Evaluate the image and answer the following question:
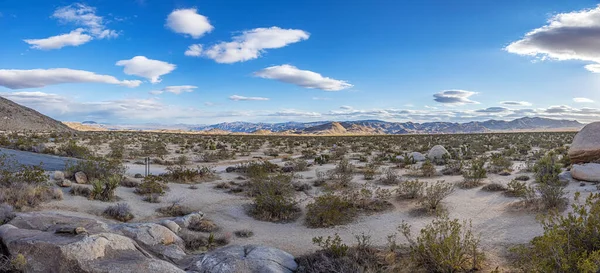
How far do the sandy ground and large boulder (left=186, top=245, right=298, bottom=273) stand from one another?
1.03 metres

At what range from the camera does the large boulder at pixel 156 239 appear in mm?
6699

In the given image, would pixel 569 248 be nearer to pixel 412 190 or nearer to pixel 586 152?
pixel 412 190

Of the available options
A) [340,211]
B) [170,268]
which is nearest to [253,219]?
[340,211]

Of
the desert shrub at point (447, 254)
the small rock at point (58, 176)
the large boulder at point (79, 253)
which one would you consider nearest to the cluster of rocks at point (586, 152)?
the desert shrub at point (447, 254)

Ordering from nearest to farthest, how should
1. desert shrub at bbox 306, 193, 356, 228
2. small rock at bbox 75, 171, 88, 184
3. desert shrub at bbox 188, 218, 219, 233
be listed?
desert shrub at bbox 188, 218, 219, 233 < desert shrub at bbox 306, 193, 356, 228 < small rock at bbox 75, 171, 88, 184

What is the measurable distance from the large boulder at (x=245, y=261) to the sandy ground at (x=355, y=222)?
40.6 inches

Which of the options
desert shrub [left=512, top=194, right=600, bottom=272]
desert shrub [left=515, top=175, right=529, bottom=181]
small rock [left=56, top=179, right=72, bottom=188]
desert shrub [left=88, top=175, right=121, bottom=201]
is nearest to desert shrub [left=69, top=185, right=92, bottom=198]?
desert shrub [left=88, top=175, right=121, bottom=201]

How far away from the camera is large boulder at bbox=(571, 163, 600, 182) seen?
12.8m

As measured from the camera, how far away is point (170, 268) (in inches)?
220

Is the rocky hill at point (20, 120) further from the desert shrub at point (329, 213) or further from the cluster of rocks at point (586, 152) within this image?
the cluster of rocks at point (586, 152)

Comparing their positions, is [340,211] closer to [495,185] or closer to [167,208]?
[167,208]

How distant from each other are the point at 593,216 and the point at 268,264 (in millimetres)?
5669

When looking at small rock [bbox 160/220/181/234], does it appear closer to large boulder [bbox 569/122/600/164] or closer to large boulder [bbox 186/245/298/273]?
large boulder [bbox 186/245/298/273]

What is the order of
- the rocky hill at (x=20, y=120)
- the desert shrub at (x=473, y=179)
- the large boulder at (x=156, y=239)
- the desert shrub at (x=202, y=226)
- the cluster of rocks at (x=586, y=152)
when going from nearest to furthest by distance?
the large boulder at (x=156, y=239)
the desert shrub at (x=202, y=226)
the cluster of rocks at (x=586, y=152)
the desert shrub at (x=473, y=179)
the rocky hill at (x=20, y=120)
